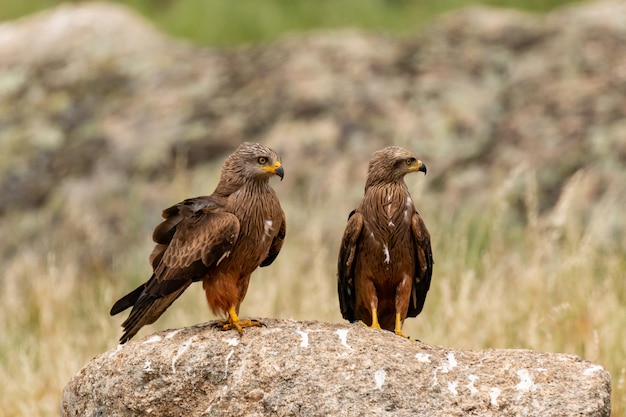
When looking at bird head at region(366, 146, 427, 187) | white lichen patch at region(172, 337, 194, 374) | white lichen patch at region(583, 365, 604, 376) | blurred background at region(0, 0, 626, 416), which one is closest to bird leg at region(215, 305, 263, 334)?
white lichen patch at region(172, 337, 194, 374)

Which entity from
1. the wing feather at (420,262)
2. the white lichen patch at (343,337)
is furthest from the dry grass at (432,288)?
the white lichen patch at (343,337)

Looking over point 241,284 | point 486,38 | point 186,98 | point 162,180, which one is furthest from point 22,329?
point 486,38

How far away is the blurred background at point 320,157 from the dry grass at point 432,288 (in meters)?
0.03

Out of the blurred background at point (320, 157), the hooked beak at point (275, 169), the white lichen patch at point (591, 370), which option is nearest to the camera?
the white lichen patch at point (591, 370)

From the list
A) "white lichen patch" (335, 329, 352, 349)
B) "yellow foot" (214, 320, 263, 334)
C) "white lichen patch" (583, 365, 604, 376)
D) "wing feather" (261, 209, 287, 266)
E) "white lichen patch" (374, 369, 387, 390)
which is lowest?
"white lichen patch" (583, 365, 604, 376)

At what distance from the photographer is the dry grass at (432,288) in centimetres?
825

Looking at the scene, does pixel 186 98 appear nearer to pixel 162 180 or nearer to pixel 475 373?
pixel 162 180

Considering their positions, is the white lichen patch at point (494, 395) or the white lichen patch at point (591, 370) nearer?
the white lichen patch at point (494, 395)

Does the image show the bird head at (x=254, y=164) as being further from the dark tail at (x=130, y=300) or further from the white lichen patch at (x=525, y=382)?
the white lichen patch at (x=525, y=382)

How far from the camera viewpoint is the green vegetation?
14.3m

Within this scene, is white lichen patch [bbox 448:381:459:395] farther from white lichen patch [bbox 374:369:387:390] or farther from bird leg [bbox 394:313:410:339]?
bird leg [bbox 394:313:410:339]

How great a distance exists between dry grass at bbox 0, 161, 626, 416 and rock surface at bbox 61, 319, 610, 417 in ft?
6.36

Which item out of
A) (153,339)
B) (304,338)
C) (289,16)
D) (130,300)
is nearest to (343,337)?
(304,338)

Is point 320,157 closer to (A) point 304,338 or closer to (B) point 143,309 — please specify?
(B) point 143,309
